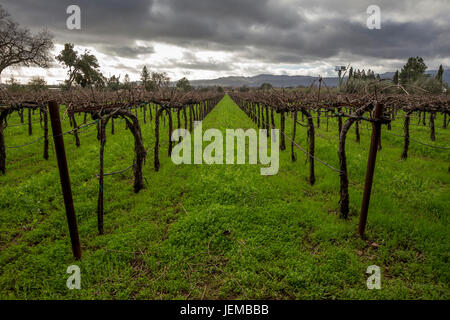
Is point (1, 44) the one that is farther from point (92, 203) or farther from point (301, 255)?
point (301, 255)

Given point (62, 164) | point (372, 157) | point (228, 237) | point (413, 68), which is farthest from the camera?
point (413, 68)

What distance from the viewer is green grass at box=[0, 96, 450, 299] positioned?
14.6 feet

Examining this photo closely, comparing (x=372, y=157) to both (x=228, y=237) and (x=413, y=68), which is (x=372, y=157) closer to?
(x=228, y=237)

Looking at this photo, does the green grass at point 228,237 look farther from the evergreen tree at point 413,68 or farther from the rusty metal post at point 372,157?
the evergreen tree at point 413,68

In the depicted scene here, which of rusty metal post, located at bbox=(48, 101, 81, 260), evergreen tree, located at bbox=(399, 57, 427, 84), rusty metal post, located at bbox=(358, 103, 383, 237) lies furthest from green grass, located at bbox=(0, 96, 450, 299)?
evergreen tree, located at bbox=(399, 57, 427, 84)

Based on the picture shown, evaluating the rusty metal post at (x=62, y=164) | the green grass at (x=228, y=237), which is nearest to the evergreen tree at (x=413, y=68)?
the green grass at (x=228, y=237)

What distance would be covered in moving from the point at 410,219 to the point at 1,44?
4127 centimetres

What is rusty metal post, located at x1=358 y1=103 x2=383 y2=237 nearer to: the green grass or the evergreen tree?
the green grass

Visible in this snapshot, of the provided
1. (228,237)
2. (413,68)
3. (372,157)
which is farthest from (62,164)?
(413,68)

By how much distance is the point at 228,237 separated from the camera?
19.0 ft

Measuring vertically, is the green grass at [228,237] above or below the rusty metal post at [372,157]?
below

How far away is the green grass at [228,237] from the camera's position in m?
4.44
